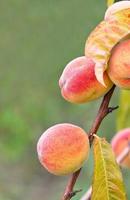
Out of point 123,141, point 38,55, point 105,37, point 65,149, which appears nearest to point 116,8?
point 105,37

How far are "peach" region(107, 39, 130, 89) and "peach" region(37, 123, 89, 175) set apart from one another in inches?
3.8

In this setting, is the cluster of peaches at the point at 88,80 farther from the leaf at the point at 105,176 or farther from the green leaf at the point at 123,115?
the green leaf at the point at 123,115

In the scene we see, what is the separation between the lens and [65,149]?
857 mm

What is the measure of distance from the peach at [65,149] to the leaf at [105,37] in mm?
99

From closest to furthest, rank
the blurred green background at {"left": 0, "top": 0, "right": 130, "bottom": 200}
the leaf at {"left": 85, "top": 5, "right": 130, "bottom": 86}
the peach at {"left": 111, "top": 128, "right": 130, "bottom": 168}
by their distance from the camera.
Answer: the leaf at {"left": 85, "top": 5, "right": 130, "bottom": 86} → the peach at {"left": 111, "top": 128, "right": 130, "bottom": 168} → the blurred green background at {"left": 0, "top": 0, "right": 130, "bottom": 200}

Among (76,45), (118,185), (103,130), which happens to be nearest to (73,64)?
(118,185)

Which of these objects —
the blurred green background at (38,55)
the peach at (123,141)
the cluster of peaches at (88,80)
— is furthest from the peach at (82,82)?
the blurred green background at (38,55)

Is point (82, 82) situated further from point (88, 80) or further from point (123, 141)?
point (123, 141)

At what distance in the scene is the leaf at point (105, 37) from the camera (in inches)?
31.2

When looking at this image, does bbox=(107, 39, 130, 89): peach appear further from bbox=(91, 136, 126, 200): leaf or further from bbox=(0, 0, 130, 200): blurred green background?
bbox=(0, 0, 130, 200): blurred green background

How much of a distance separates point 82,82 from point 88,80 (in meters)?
0.01

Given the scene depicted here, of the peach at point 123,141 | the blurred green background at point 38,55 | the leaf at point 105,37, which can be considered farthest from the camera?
the blurred green background at point 38,55

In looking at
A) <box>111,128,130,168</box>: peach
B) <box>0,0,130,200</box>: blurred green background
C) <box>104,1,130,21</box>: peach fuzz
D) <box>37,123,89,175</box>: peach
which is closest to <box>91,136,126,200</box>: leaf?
<box>37,123,89,175</box>: peach

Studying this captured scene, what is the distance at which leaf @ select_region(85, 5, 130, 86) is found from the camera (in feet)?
2.60
